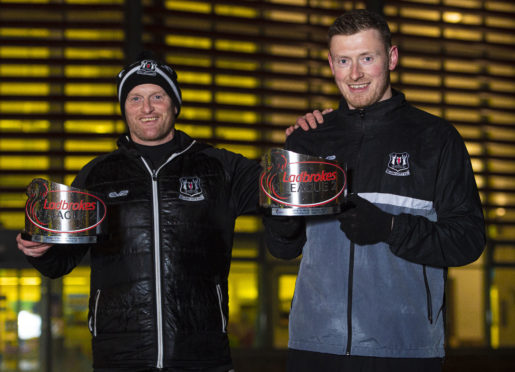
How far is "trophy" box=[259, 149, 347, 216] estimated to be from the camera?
1934mm

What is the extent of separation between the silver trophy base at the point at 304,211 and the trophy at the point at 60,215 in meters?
0.68

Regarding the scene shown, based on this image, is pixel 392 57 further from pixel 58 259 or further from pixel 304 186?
pixel 58 259

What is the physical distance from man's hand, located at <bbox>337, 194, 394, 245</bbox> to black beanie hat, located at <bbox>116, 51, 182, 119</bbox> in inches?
43.5

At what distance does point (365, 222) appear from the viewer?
192 cm

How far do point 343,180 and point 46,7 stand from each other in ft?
20.9

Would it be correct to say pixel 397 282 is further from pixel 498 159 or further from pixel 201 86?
pixel 498 159

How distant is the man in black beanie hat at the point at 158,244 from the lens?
8.14 feet

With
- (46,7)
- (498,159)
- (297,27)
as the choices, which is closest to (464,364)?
(498,159)

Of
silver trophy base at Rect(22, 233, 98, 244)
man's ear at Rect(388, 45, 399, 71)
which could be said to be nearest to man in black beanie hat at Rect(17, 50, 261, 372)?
silver trophy base at Rect(22, 233, 98, 244)

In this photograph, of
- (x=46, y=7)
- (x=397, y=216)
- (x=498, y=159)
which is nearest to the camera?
(x=397, y=216)

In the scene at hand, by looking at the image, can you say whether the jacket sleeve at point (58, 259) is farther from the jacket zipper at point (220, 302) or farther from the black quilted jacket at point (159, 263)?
the jacket zipper at point (220, 302)

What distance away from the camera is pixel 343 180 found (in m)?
1.97

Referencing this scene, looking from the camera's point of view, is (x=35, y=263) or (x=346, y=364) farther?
(x=35, y=263)

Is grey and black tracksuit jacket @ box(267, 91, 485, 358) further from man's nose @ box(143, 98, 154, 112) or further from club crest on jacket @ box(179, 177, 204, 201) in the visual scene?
man's nose @ box(143, 98, 154, 112)
